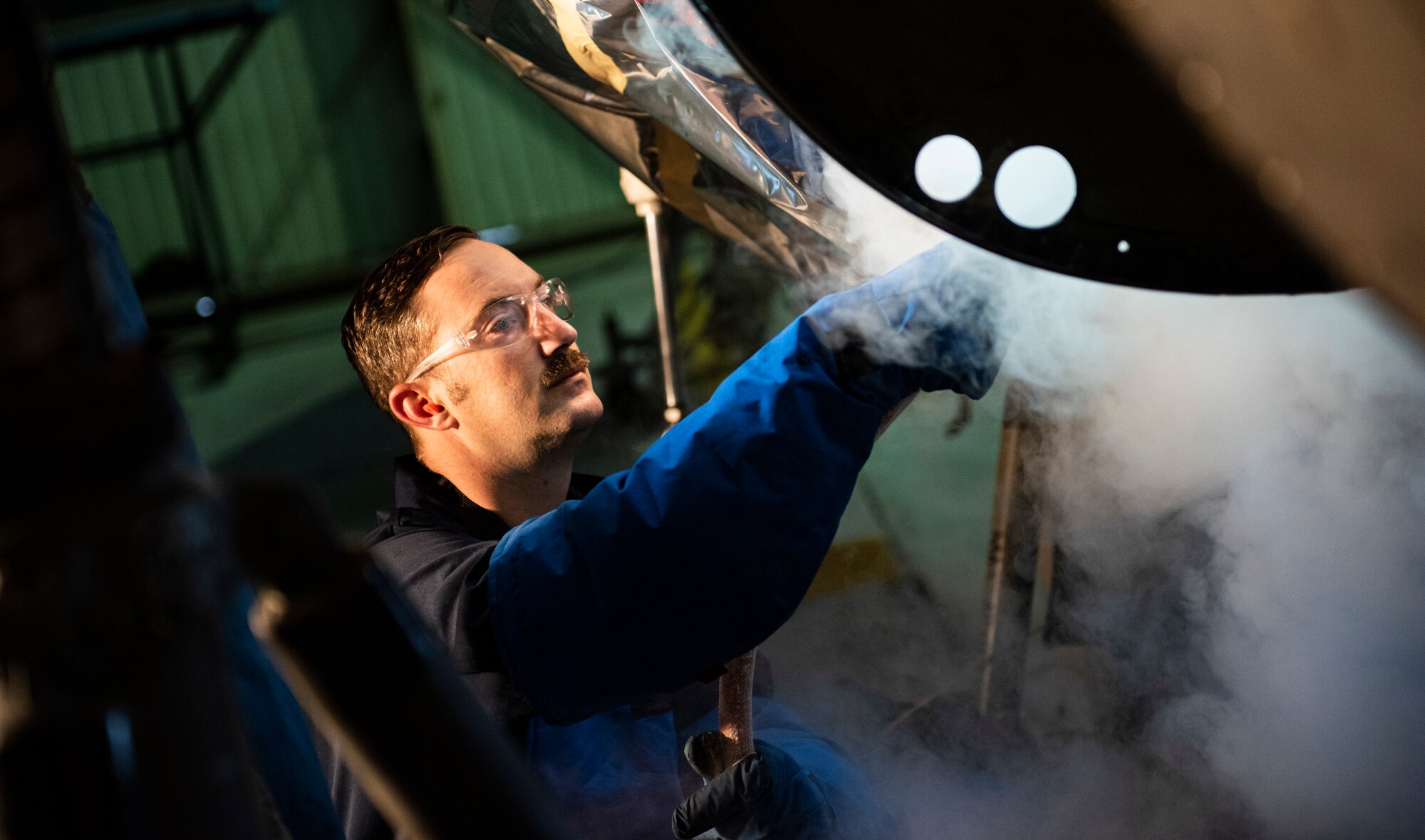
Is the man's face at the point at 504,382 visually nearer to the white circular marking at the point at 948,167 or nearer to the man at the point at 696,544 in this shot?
the man at the point at 696,544

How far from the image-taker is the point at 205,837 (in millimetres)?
484

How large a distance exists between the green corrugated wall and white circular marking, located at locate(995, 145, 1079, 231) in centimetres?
609

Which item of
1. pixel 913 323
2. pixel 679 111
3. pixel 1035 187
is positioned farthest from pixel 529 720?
pixel 1035 187

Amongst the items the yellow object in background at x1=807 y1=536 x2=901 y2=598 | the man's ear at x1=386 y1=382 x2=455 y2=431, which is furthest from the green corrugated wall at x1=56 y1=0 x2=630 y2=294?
the man's ear at x1=386 y1=382 x2=455 y2=431

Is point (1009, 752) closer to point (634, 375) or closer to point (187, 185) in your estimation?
point (634, 375)

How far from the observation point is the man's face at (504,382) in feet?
5.09

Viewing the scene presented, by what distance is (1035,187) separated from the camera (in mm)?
722

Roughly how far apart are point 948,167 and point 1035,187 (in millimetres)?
65

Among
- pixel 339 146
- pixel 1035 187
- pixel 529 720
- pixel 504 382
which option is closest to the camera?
pixel 1035 187

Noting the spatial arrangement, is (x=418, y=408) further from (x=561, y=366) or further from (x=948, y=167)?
(x=948, y=167)

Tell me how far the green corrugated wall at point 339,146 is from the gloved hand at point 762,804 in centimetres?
557

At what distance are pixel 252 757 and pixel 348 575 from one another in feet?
1.82

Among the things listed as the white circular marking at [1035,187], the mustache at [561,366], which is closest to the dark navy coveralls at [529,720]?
the mustache at [561,366]

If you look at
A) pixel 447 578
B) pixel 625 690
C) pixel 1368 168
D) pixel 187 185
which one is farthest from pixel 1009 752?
pixel 187 185
